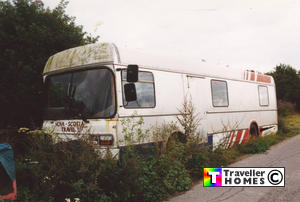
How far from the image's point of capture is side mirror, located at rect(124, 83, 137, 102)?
17.4ft

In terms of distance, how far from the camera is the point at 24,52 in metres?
8.05

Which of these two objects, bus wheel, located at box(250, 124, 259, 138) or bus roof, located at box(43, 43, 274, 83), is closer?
bus roof, located at box(43, 43, 274, 83)

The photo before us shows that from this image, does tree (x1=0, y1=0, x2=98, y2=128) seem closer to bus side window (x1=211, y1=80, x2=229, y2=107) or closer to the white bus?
the white bus

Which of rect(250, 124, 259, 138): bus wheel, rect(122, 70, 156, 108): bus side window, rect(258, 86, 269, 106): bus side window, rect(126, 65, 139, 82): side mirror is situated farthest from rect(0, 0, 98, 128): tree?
rect(258, 86, 269, 106): bus side window

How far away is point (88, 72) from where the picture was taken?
224 inches

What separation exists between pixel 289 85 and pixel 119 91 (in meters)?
32.5

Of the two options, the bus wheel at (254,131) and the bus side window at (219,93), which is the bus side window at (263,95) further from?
the bus side window at (219,93)

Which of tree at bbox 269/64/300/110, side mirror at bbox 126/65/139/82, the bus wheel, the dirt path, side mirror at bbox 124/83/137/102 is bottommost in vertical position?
the dirt path

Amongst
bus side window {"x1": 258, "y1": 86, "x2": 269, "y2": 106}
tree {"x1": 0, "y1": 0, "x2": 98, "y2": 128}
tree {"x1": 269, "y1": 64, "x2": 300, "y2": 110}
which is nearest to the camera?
tree {"x1": 0, "y1": 0, "x2": 98, "y2": 128}

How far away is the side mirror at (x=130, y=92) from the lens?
5.32 metres

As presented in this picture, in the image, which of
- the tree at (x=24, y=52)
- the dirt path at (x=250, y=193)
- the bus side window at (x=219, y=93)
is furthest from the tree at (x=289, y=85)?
the tree at (x=24, y=52)

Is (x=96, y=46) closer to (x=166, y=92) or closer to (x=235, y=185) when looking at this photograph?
(x=166, y=92)

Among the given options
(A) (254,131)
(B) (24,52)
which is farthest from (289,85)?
(B) (24,52)

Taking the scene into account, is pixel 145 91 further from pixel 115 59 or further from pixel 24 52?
pixel 24 52
